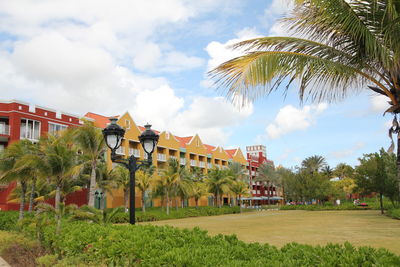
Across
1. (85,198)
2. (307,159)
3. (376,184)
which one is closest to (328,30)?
(376,184)

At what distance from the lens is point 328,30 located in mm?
7410

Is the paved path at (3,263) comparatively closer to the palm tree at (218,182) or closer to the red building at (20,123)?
the red building at (20,123)

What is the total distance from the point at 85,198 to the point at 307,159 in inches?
2219

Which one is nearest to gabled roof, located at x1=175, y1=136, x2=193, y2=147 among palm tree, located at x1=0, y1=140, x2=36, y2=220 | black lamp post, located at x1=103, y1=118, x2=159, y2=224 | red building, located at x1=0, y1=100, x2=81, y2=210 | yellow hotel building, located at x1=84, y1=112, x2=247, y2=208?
yellow hotel building, located at x1=84, y1=112, x2=247, y2=208

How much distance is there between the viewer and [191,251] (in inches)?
204

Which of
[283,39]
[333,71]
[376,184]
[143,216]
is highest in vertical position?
[283,39]

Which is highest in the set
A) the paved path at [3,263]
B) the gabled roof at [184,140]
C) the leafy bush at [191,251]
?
the gabled roof at [184,140]

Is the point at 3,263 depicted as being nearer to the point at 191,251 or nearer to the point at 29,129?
the point at 191,251

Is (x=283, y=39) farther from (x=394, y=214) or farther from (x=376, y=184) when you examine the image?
(x=376, y=184)

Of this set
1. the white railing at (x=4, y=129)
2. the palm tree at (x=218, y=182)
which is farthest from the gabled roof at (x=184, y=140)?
the white railing at (x=4, y=129)

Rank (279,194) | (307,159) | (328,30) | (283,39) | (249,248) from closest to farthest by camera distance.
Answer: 1. (249,248)
2. (283,39)
3. (328,30)
4. (307,159)
5. (279,194)

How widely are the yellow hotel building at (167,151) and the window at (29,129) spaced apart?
6168 millimetres

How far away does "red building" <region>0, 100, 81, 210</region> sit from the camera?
3303 centimetres

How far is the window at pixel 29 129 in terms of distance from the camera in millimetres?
34803
